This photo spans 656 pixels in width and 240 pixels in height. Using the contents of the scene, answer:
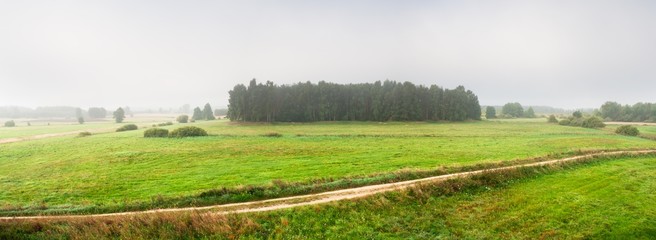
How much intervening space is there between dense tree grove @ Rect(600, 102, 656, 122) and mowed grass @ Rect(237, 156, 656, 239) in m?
153

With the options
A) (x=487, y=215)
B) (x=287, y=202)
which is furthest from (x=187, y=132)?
(x=487, y=215)

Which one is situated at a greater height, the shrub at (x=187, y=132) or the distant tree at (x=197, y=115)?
the distant tree at (x=197, y=115)

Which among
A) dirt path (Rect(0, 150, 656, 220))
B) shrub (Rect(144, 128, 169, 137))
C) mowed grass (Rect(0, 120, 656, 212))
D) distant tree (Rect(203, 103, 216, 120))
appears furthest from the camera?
distant tree (Rect(203, 103, 216, 120))

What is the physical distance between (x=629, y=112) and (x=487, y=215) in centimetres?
17327

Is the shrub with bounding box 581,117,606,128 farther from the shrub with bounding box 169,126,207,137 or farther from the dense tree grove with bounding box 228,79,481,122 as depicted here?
the shrub with bounding box 169,126,207,137

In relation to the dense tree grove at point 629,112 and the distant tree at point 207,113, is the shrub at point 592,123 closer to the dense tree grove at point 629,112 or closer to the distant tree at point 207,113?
the dense tree grove at point 629,112

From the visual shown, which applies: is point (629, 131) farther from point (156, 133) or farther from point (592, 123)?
point (156, 133)

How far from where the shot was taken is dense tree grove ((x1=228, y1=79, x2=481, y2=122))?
12056 cm

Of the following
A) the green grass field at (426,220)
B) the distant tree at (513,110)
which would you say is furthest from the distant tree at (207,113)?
the distant tree at (513,110)

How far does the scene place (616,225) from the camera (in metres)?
19.8

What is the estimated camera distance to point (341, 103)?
130 m

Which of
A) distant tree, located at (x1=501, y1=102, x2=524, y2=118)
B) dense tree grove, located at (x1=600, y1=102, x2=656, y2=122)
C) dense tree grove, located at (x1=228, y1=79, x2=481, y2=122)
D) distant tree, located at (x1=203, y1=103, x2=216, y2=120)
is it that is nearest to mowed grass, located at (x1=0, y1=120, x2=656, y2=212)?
dense tree grove, located at (x1=228, y1=79, x2=481, y2=122)

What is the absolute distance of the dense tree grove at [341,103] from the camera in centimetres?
12056

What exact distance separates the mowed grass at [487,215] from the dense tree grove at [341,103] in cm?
9865
